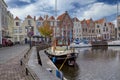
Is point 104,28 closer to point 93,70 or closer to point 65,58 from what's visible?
point 65,58

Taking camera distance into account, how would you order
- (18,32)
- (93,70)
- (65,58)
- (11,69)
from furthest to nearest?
(18,32), (65,58), (93,70), (11,69)

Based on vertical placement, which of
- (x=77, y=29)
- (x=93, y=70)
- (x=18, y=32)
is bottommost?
(x=93, y=70)

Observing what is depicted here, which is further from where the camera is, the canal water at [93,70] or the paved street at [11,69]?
the canal water at [93,70]

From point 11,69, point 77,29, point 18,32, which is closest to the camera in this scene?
point 11,69

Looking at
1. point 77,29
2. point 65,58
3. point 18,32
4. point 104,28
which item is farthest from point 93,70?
point 104,28

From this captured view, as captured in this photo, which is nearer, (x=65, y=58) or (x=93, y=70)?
(x=93, y=70)

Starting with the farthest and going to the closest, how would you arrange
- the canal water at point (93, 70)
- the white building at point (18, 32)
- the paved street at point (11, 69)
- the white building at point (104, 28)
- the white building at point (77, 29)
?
the white building at point (104, 28)
the white building at point (77, 29)
the white building at point (18, 32)
the canal water at point (93, 70)
the paved street at point (11, 69)

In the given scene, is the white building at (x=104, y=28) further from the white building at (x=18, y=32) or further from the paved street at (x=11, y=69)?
the paved street at (x=11, y=69)

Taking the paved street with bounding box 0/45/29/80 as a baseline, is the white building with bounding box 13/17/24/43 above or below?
above

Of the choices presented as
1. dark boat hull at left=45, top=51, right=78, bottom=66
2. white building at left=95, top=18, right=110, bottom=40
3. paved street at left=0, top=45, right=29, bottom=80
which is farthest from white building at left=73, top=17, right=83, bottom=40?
paved street at left=0, top=45, right=29, bottom=80

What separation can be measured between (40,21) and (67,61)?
6951 cm

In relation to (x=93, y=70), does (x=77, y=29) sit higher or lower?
higher

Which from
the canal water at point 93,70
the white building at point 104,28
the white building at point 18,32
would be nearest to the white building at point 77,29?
the white building at point 104,28

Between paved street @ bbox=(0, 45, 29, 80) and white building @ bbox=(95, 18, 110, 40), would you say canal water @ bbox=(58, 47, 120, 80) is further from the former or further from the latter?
white building @ bbox=(95, 18, 110, 40)
